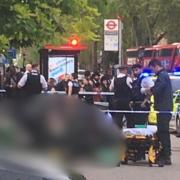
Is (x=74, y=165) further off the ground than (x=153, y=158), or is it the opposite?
(x=74, y=165)

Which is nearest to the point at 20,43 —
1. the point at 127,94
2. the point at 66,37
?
the point at 66,37

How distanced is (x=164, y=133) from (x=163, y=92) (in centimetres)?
69

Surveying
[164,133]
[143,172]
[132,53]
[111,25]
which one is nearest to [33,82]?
[164,133]

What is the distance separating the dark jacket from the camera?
1153 cm

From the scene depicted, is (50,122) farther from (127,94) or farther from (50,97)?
(127,94)

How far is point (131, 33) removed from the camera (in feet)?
170

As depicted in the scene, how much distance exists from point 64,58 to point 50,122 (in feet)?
76.0

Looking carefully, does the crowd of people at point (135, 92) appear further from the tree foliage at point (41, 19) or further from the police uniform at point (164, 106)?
the tree foliage at point (41, 19)

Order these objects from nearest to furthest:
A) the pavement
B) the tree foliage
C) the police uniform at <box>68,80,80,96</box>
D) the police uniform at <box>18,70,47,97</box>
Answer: the pavement → the tree foliage → the police uniform at <box>18,70,47,97</box> → the police uniform at <box>68,80,80,96</box>

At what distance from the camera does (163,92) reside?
38.1 ft

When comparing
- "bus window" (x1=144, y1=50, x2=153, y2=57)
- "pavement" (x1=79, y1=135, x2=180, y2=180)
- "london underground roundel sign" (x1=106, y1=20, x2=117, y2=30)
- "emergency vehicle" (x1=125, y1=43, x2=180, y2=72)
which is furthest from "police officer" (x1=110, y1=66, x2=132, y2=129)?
"bus window" (x1=144, y1=50, x2=153, y2=57)

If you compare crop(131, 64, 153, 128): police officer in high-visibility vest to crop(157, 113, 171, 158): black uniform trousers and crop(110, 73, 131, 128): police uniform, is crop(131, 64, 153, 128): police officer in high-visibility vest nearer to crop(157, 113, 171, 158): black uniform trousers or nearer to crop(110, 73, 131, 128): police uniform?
crop(110, 73, 131, 128): police uniform

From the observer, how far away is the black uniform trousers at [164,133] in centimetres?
1155

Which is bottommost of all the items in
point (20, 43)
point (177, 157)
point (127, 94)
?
point (177, 157)
